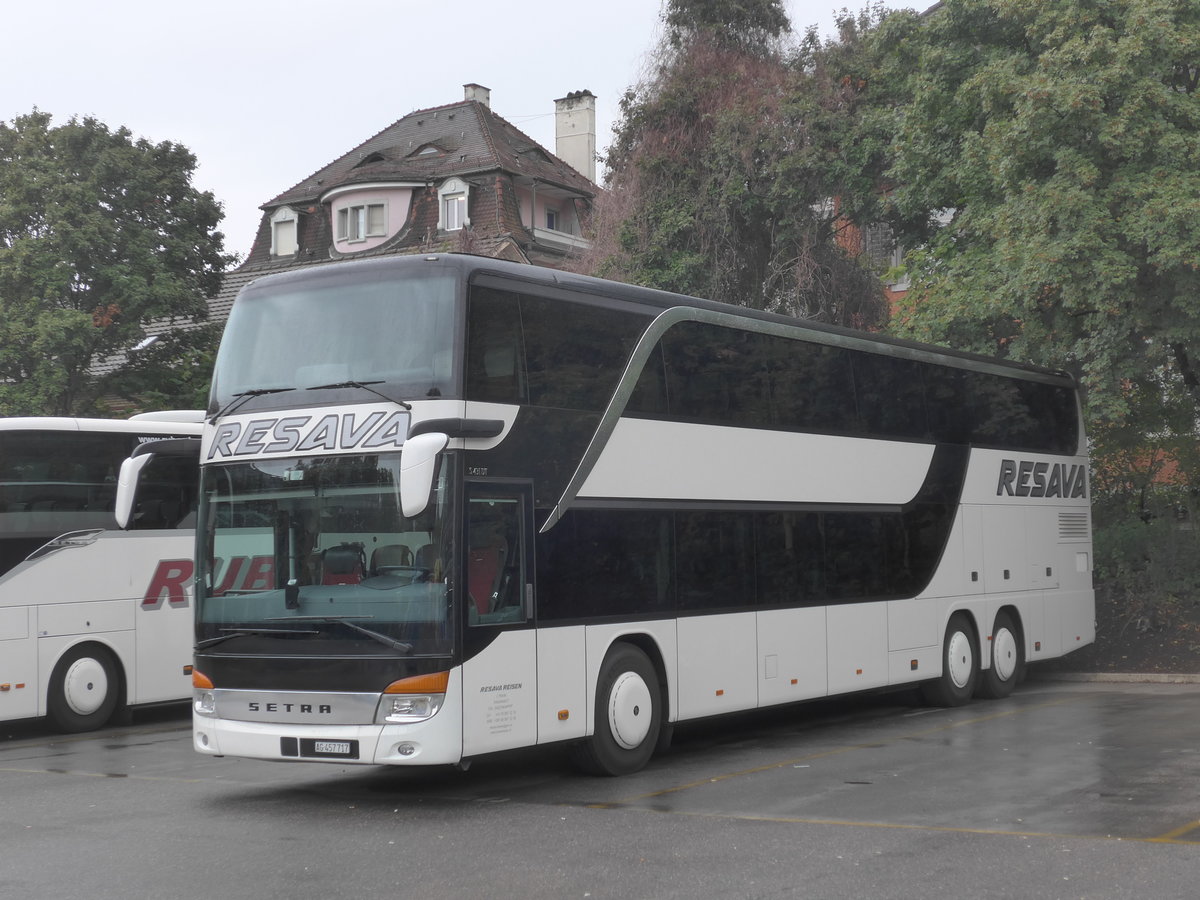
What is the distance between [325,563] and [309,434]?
3.14 ft

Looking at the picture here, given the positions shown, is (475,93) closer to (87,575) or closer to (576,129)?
(576,129)

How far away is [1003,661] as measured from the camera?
18.1 metres

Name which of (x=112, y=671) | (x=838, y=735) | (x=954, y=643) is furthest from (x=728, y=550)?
(x=112, y=671)

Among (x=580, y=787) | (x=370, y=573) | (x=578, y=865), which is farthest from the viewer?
(x=580, y=787)

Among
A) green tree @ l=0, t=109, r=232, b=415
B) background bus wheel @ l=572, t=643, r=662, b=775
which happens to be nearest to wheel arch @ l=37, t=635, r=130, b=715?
background bus wheel @ l=572, t=643, r=662, b=775

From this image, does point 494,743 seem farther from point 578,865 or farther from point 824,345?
point 824,345

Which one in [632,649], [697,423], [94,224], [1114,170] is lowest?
[632,649]

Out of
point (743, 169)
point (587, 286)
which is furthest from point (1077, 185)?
point (743, 169)

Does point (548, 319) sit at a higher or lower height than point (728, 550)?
higher

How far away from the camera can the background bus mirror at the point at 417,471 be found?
922 cm

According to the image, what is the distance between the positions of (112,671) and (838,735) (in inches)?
323

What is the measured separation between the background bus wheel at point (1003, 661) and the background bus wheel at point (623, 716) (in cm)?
682

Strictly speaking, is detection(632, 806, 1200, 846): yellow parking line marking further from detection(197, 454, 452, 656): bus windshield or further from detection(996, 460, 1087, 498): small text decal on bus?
detection(996, 460, 1087, 498): small text decal on bus

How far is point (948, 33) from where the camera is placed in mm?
20938
